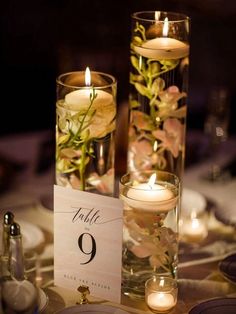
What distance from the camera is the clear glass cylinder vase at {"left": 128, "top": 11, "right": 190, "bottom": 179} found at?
1.70 metres

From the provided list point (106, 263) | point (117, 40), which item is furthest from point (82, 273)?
point (117, 40)

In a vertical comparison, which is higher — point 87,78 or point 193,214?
point 87,78

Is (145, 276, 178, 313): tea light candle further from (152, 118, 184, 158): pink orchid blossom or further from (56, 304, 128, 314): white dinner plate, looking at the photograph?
(152, 118, 184, 158): pink orchid blossom

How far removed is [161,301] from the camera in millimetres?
1425

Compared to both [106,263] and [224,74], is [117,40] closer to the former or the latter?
[224,74]

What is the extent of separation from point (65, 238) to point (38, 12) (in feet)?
8.44

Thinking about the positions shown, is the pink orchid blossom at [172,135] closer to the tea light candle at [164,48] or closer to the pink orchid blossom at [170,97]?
the pink orchid blossom at [170,97]

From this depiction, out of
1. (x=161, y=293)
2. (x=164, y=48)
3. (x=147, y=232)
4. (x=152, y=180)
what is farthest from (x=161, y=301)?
(x=164, y=48)

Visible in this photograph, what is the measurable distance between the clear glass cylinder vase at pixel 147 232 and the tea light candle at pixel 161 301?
0.06 metres

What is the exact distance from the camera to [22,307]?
1231 mm

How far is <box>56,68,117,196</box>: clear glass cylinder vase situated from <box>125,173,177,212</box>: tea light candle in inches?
5.8

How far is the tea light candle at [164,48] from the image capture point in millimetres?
1685

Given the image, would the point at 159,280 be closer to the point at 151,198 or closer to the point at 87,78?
the point at 151,198

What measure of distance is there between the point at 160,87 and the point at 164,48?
9cm
